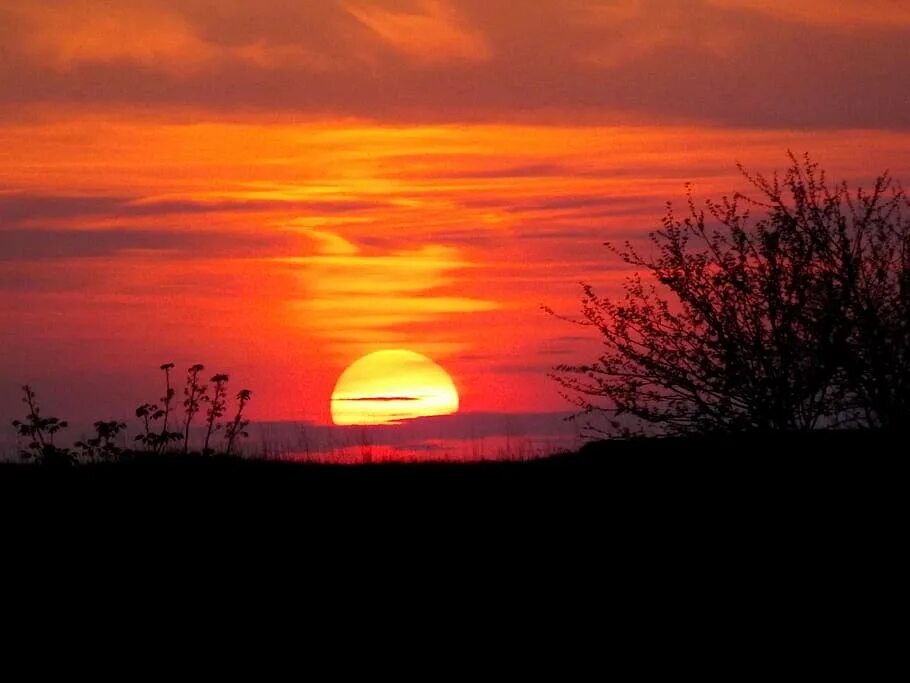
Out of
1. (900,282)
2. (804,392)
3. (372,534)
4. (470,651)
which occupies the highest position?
(900,282)

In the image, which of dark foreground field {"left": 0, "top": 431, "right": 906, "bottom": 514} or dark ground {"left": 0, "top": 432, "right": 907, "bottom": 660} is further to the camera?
dark foreground field {"left": 0, "top": 431, "right": 906, "bottom": 514}

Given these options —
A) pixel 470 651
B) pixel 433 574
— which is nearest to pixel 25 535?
pixel 433 574

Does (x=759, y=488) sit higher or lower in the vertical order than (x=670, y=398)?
lower

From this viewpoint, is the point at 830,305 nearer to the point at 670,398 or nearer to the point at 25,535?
the point at 670,398

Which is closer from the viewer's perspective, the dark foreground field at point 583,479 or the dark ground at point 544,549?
the dark ground at point 544,549

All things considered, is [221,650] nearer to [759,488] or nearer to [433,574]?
[433,574]

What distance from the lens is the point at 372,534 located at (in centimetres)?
1138


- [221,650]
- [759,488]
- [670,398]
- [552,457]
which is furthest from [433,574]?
[670,398]

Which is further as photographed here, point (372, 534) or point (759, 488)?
point (759, 488)

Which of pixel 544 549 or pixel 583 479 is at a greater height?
pixel 583 479

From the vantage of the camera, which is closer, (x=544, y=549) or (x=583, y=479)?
(x=544, y=549)

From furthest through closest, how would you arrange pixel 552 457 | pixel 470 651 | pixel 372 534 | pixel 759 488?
pixel 552 457 < pixel 759 488 < pixel 372 534 < pixel 470 651

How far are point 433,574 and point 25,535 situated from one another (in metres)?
3.68

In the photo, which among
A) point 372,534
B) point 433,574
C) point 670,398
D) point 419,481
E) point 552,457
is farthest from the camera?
point 670,398
